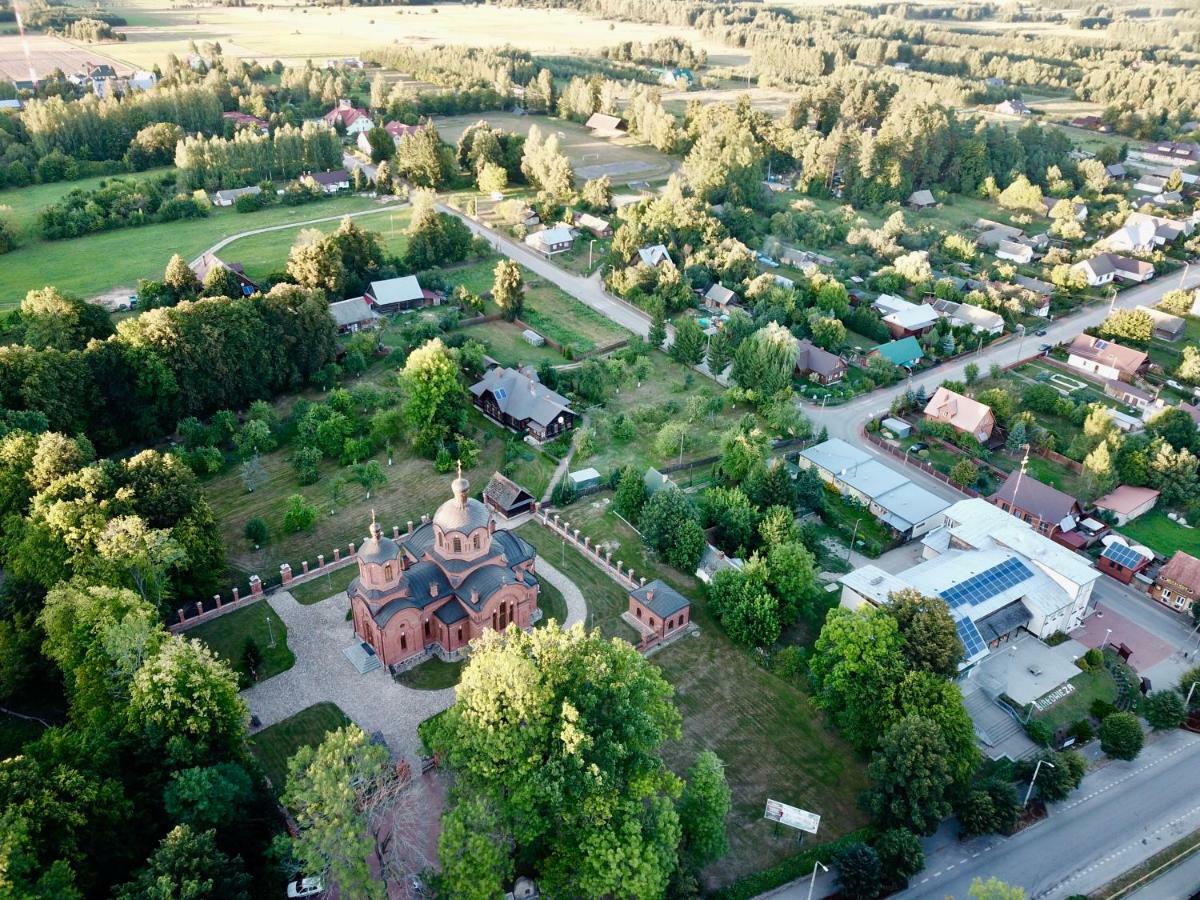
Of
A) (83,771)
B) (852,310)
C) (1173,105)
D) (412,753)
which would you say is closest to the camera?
(83,771)

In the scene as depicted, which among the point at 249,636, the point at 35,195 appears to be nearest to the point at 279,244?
the point at 35,195

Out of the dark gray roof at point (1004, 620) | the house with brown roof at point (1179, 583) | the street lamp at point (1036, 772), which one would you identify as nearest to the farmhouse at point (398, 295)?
the dark gray roof at point (1004, 620)

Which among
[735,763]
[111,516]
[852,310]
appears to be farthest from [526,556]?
[852,310]

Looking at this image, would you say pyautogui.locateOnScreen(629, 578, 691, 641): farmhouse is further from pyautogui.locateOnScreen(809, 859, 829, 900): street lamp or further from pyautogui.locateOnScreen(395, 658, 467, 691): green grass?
pyautogui.locateOnScreen(809, 859, 829, 900): street lamp

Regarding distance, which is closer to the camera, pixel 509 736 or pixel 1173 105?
pixel 509 736

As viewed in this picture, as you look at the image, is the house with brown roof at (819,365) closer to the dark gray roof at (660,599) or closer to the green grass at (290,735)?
the dark gray roof at (660,599)

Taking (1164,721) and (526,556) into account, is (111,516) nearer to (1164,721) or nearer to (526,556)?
(526,556)
